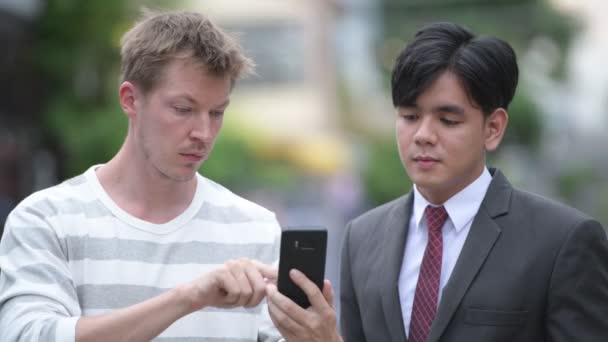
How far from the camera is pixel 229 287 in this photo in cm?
257

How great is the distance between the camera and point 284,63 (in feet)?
109

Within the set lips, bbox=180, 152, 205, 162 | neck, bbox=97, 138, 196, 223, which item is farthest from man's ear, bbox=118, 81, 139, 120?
lips, bbox=180, 152, 205, 162

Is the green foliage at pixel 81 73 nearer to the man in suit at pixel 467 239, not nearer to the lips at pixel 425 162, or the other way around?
the man in suit at pixel 467 239

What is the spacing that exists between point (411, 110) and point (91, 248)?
3.92 ft

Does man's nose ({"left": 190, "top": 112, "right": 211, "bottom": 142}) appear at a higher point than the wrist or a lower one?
higher

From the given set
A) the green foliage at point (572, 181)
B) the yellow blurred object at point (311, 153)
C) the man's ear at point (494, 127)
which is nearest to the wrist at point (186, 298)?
the man's ear at point (494, 127)

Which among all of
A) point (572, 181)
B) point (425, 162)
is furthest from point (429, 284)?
point (572, 181)

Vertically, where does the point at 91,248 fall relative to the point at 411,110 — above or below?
below

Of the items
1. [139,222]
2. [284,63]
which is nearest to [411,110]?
[139,222]

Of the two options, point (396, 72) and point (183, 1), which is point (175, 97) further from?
point (183, 1)

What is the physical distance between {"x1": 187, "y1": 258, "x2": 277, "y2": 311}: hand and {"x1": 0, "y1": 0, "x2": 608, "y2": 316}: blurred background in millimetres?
1129

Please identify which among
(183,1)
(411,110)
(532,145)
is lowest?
(532,145)

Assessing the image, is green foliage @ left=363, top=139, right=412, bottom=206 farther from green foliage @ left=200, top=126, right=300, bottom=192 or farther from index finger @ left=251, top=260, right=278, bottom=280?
index finger @ left=251, top=260, right=278, bottom=280

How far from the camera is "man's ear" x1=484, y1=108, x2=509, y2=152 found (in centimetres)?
329
